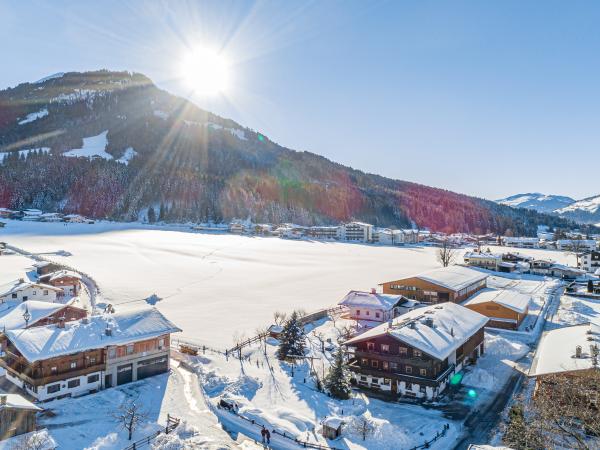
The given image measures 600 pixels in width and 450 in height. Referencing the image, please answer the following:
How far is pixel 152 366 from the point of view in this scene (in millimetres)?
26969

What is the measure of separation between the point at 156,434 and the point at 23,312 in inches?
670

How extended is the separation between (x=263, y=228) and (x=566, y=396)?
11434 centimetres

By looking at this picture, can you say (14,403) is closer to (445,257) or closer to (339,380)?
(339,380)

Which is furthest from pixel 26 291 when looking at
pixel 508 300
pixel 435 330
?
pixel 508 300

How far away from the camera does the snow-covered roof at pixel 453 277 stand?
45938 mm

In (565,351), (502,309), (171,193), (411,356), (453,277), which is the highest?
(171,193)

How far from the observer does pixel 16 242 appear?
80.9m

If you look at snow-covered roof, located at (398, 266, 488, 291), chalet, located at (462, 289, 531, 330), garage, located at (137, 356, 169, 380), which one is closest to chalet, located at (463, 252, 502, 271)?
snow-covered roof, located at (398, 266, 488, 291)

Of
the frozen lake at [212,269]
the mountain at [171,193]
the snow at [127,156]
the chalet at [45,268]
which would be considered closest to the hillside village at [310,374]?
the frozen lake at [212,269]

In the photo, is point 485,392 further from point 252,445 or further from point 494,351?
point 252,445

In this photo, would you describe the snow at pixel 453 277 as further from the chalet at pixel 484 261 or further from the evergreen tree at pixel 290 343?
the evergreen tree at pixel 290 343

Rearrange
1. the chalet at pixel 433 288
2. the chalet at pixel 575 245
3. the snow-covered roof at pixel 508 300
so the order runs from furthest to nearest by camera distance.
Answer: the chalet at pixel 575 245
the chalet at pixel 433 288
the snow-covered roof at pixel 508 300

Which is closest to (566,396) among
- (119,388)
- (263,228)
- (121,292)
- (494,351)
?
(494,351)

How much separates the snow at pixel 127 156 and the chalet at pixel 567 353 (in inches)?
6697
